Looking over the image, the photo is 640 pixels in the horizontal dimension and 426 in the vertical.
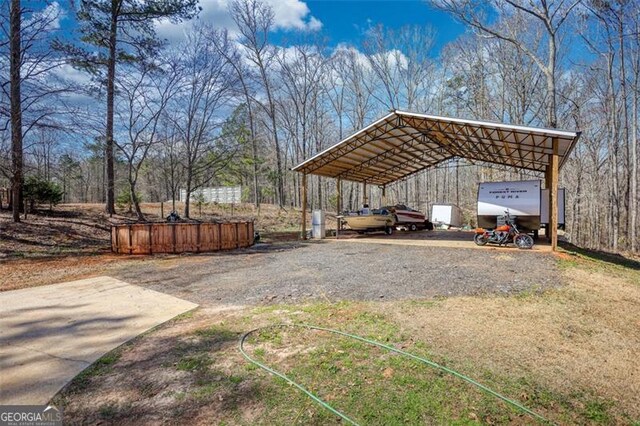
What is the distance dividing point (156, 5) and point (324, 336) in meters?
16.4

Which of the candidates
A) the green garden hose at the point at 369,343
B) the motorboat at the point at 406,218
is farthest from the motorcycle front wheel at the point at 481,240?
the green garden hose at the point at 369,343

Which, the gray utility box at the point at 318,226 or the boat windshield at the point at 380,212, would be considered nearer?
the gray utility box at the point at 318,226

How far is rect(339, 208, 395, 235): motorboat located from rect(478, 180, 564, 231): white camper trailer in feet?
16.3

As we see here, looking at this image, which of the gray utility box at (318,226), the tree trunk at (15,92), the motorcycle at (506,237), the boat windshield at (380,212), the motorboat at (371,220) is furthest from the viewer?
the boat windshield at (380,212)

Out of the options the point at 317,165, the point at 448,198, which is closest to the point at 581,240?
the point at 448,198

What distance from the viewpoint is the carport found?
10320 mm

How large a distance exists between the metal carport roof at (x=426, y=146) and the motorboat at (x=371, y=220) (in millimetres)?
2593

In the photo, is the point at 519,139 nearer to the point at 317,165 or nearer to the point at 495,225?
the point at 495,225

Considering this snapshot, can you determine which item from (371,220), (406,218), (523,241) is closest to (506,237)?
(523,241)

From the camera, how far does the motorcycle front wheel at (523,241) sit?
10.7 m

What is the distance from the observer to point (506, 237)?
11086 millimetres

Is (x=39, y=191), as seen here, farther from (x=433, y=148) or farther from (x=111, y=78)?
(x=433, y=148)

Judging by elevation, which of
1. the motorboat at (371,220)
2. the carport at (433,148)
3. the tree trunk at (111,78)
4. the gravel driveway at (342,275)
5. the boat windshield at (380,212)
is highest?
the tree trunk at (111,78)

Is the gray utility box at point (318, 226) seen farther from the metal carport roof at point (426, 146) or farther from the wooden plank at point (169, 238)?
the wooden plank at point (169, 238)
